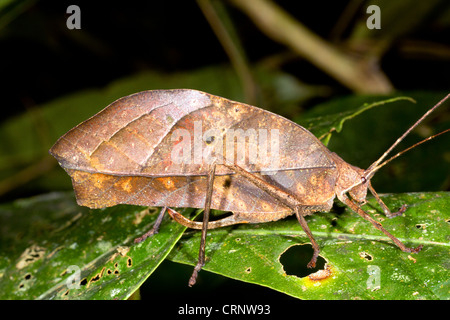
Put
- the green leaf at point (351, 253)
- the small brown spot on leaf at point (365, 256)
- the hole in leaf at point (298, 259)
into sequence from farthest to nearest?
1. the hole in leaf at point (298, 259)
2. the small brown spot on leaf at point (365, 256)
3. the green leaf at point (351, 253)

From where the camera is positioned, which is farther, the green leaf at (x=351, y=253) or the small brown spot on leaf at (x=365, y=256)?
the small brown spot on leaf at (x=365, y=256)

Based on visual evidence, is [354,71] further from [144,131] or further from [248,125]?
[144,131]

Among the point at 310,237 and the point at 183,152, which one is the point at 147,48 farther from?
the point at 310,237

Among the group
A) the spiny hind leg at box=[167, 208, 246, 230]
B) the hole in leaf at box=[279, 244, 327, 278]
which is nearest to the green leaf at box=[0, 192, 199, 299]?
the spiny hind leg at box=[167, 208, 246, 230]

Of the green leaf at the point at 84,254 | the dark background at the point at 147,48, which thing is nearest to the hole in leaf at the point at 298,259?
the green leaf at the point at 84,254

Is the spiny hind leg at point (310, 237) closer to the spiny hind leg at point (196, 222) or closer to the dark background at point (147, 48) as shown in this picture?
the spiny hind leg at point (196, 222)

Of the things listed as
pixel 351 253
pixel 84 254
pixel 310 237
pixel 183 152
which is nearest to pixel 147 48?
pixel 84 254

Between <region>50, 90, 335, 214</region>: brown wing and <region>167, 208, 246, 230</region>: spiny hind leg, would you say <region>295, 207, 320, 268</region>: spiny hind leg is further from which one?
<region>167, 208, 246, 230</region>: spiny hind leg
